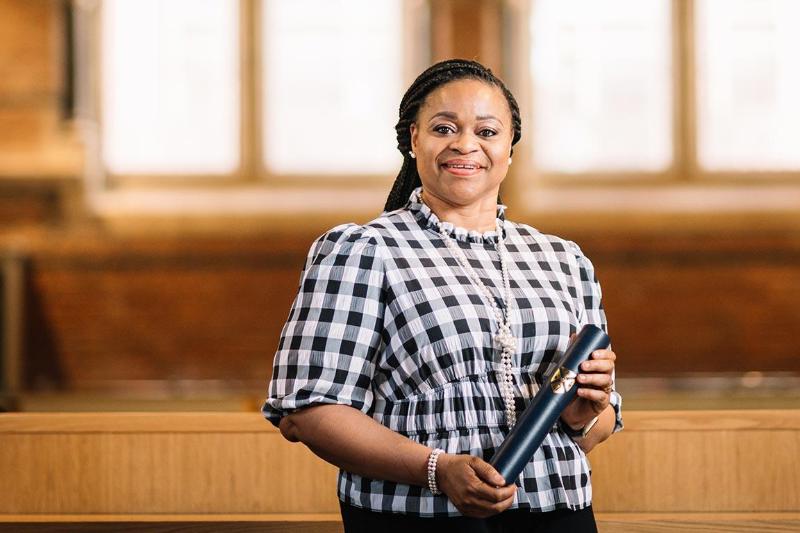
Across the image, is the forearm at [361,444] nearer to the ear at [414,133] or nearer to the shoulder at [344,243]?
the shoulder at [344,243]

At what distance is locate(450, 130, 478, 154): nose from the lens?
139cm

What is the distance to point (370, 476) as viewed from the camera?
128 centimetres

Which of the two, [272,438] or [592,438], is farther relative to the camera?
[272,438]

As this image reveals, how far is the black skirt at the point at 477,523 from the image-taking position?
1276 millimetres

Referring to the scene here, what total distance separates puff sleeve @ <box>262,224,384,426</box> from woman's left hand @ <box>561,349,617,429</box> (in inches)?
10.5

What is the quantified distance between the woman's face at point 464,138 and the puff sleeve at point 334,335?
6.5 inches

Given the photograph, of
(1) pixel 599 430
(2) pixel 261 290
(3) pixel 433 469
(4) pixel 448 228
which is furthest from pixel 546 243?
(2) pixel 261 290

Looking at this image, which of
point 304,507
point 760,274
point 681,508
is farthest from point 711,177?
point 304,507

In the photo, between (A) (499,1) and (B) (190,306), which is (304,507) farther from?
(A) (499,1)

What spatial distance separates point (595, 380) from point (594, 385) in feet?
0.04

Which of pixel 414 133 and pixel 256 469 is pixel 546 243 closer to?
pixel 414 133

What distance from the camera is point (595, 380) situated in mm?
1257

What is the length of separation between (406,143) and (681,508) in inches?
44.2

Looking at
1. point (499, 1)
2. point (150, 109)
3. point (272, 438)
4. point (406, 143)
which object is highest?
point (499, 1)
